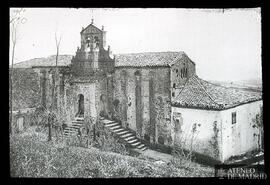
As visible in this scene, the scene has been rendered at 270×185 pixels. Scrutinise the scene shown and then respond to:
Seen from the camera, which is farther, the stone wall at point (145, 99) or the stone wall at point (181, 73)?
the stone wall at point (145, 99)

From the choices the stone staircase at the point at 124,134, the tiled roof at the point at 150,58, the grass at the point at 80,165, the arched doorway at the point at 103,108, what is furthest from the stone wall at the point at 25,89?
the tiled roof at the point at 150,58

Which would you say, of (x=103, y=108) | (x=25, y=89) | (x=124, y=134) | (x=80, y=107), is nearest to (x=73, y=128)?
(x=80, y=107)

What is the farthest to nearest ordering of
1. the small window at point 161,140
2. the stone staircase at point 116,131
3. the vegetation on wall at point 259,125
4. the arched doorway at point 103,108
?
1. the arched doorway at point 103,108
2. the stone staircase at point 116,131
3. the small window at point 161,140
4. the vegetation on wall at point 259,125

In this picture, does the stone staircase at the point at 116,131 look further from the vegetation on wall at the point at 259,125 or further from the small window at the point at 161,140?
the vegetation on wall at the point at 259,125

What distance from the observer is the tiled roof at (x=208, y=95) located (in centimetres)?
651

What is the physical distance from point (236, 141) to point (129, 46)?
Answer: 3.30m

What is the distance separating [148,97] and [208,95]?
1402 mm

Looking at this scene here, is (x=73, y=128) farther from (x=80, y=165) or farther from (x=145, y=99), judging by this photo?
(x=145, y=99)

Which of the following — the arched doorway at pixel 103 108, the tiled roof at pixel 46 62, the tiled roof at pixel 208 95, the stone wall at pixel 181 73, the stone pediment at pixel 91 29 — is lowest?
the arched doorway at pixel 103 108

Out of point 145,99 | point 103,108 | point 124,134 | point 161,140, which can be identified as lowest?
point 161,140

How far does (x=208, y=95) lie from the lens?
6.60 meters

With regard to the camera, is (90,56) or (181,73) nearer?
(181,73)
